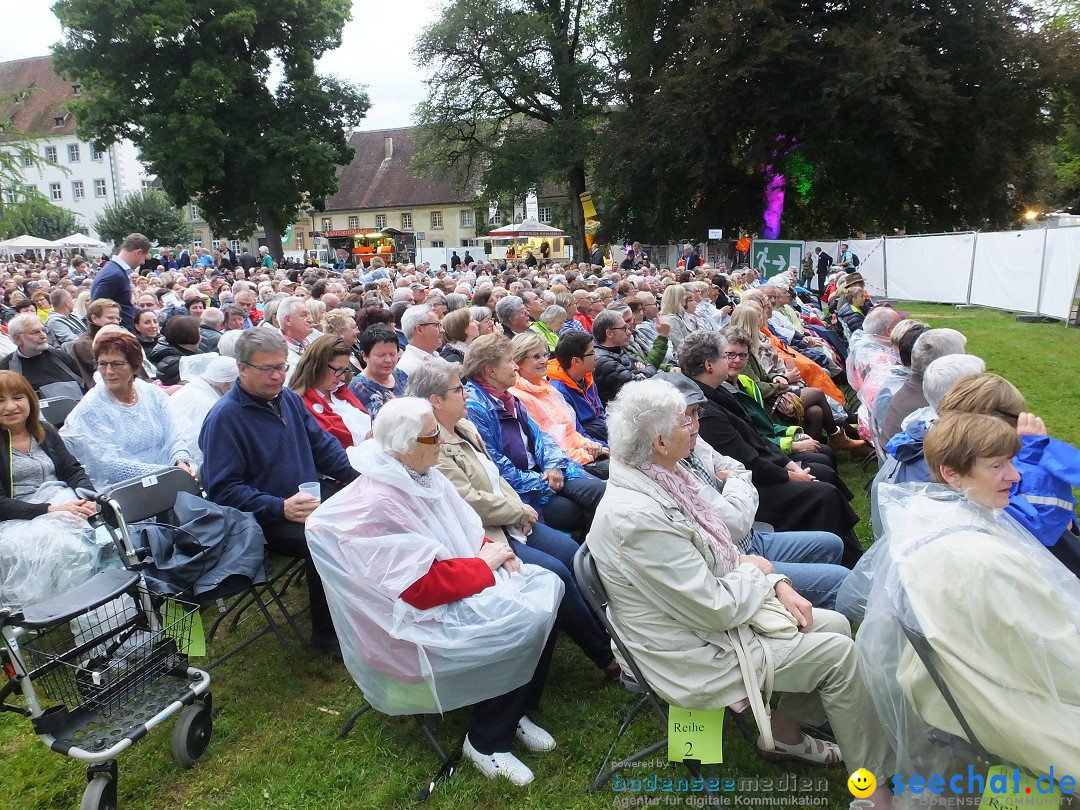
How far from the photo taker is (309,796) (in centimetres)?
291

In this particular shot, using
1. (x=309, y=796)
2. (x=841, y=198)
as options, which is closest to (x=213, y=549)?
(x=309, y=796)

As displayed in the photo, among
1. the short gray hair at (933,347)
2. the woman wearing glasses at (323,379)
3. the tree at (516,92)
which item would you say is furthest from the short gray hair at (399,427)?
the tree at (516,92)

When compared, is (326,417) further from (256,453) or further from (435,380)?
(435,380)

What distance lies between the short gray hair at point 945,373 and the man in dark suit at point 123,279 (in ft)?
22.4

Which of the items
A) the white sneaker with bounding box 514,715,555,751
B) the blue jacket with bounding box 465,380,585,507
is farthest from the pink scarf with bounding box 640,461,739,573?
the blue jacket with bounding box 465,380,585,507

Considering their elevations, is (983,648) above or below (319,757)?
above

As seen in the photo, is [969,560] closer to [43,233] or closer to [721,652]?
[721,652]

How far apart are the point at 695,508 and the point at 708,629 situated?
1.68ft

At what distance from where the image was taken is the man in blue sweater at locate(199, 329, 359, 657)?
3.59 meters

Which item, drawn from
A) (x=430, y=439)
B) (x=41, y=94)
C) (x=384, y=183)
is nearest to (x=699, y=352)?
(x=430, y=439)

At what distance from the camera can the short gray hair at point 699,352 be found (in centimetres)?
442

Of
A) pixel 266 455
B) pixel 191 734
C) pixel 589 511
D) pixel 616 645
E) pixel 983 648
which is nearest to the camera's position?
pixel 983 648

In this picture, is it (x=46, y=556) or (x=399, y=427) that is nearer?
(x=399, y=427)

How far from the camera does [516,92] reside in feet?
108
